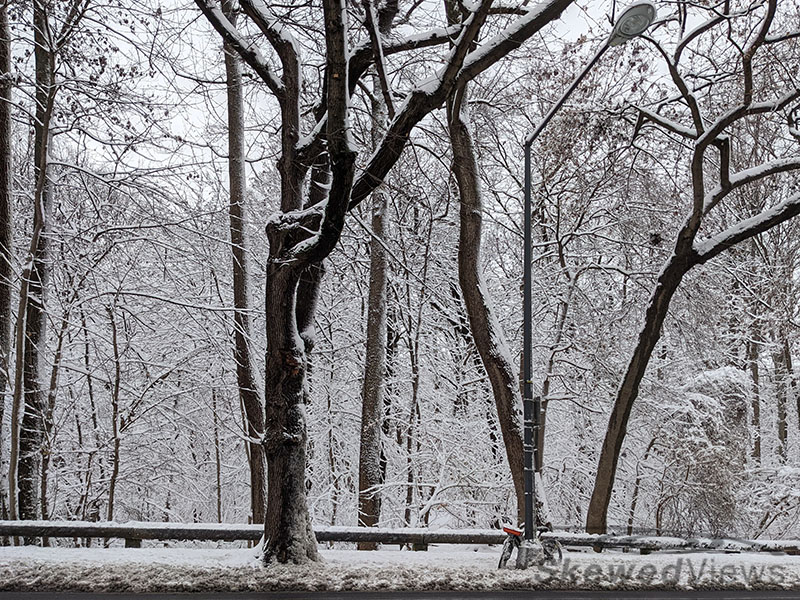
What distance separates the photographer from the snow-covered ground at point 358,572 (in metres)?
7.47

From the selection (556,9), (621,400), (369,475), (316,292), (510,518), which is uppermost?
(556,9)

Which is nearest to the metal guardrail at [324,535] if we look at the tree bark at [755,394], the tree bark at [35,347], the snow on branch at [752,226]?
the tree bark at [35,347]

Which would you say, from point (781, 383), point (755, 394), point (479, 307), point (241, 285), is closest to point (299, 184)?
point (479, 307)

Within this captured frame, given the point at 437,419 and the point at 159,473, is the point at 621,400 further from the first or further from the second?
the point at 159,473

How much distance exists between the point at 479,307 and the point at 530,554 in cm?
392

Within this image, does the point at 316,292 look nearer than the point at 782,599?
No

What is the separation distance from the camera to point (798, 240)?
19.1 meters

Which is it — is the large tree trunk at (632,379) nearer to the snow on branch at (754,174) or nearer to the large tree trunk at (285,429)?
the snow on branch at (754,174)

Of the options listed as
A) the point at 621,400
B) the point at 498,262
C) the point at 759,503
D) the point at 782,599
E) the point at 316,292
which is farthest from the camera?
the point at 498,262

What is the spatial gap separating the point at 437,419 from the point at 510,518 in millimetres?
2862

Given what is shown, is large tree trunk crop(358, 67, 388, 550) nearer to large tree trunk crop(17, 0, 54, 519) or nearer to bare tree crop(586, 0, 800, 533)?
bare tree crop(586, 0, 800, 533)

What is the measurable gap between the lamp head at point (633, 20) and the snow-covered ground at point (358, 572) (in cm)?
721

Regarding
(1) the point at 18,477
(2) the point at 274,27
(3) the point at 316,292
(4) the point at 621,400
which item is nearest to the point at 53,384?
(1) the point at 18,477

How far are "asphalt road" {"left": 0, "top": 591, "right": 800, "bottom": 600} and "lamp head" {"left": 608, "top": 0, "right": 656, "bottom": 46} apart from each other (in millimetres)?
7216
